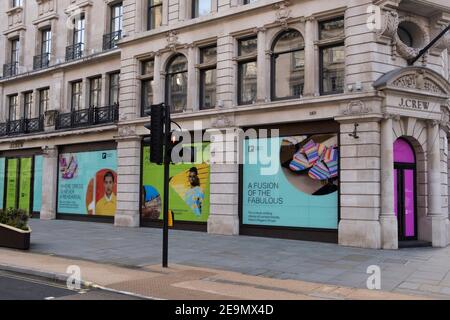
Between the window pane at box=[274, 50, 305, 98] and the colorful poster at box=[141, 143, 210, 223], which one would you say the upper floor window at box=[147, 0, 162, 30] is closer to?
the colorful poster at box=[141, 143, 210, 223]

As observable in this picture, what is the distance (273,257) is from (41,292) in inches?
246

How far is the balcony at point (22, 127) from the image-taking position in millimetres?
27484

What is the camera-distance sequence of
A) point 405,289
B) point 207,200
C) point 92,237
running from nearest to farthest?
point 405,289
point 92,237
point 207,200

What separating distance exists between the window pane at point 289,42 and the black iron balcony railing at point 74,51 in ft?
40.9

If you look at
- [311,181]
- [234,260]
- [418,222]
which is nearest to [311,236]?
[311,181]

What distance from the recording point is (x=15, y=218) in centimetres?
1487

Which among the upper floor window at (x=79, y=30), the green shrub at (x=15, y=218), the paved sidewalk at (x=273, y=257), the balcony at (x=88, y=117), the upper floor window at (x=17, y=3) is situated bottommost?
the paved sidewalk at (x=273, y=257)

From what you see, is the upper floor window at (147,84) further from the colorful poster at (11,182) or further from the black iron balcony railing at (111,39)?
the colorful poster at (11,182)

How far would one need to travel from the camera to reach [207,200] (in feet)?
62.1

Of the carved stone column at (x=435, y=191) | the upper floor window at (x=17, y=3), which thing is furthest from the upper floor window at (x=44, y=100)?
the carved stone column at (x=435, y=191)

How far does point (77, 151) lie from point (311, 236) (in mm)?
14211

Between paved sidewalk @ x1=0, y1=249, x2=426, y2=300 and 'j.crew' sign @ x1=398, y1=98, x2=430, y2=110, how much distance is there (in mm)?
7943

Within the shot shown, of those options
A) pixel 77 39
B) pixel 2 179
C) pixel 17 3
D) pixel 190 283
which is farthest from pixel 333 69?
pixel 17 3
